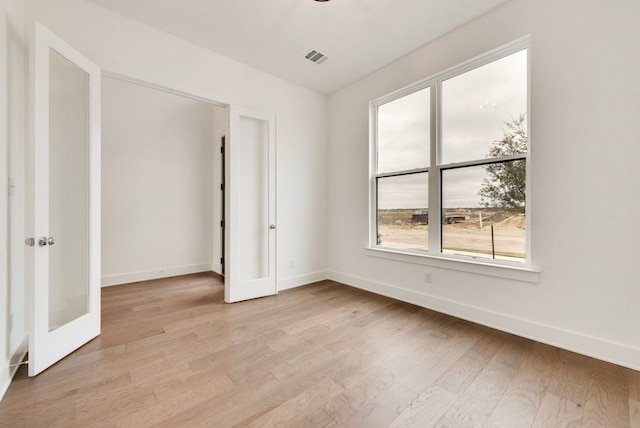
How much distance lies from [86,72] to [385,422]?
3.47m

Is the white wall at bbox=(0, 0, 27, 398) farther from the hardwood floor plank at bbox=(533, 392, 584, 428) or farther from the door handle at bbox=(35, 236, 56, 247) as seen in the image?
the hardwood floor plank at bbox=(533, 392, 584, 428)

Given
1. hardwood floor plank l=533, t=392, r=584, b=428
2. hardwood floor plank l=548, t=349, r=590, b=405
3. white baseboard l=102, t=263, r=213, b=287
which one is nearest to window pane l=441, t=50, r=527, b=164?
hardwood floor plank l=548, t=349, r=590, b=405

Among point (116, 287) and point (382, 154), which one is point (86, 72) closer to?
point (116, 287)

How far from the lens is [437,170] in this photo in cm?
305

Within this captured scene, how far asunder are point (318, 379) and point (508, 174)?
2481 millimetres

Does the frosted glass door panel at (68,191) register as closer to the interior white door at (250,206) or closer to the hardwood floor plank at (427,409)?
the interior white door at (250,206)

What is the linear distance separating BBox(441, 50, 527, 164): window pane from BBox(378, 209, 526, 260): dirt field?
2.03ft

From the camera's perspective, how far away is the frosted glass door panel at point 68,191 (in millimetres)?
2068

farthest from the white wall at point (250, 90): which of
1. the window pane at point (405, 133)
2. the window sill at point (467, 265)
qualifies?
the window sill at point (467, 265)

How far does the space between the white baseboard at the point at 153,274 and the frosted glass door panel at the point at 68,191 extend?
201 cm

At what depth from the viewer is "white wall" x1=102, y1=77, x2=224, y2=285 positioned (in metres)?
4.10

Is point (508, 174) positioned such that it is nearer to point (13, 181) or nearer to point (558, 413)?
point (558, 413)

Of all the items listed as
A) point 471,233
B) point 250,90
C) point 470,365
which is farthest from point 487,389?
point 250,90

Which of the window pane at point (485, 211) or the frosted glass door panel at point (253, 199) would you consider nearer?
the window pane at point (485, 211)
